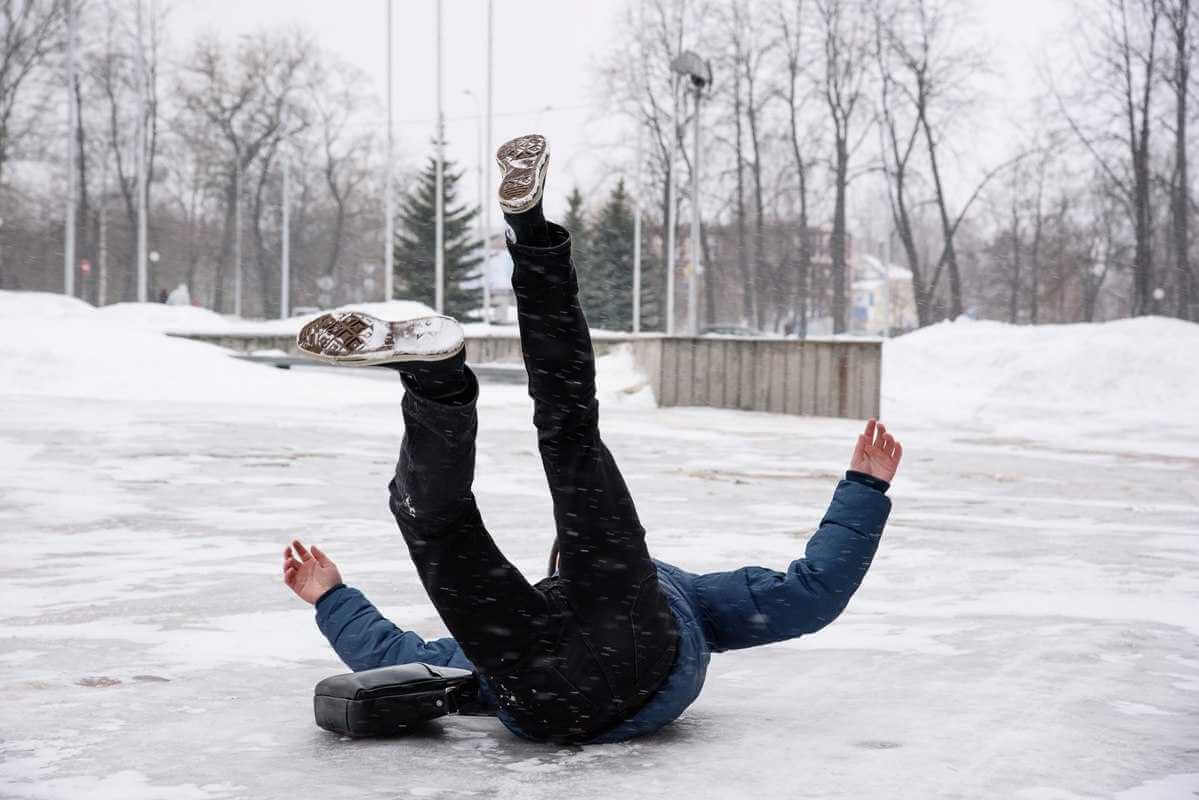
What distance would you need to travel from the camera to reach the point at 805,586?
328 centimetres

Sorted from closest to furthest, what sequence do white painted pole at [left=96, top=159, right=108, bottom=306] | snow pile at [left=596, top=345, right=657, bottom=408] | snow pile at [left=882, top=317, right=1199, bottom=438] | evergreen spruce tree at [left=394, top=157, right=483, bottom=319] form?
1. snow pile at [left=596, top=345, right=657, bottom=408]
2. snow pile at [left=882, top=317, right=1199, bottom=438]
3. evergreen spruce tree at [left=394, top=157, right=483, bottom=319]
4. white painted pole at [left=96, top=159, right=108, bottom=306]

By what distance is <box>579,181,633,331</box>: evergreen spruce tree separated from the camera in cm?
5459

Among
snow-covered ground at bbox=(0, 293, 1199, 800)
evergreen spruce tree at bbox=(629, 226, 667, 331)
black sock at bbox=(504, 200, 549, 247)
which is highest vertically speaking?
evergreen spruce tree at bbox=(629, 226, 667, 331)

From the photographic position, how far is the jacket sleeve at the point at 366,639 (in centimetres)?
348

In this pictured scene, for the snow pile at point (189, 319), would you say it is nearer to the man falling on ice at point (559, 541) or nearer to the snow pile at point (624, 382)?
the snow pile at point (624, 382)

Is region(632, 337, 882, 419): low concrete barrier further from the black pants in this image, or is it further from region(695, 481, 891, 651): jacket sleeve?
the black pants

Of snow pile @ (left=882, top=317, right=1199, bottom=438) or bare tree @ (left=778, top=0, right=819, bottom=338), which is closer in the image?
snow pile @ (left=882, top=317, right=1199, bottom=438)

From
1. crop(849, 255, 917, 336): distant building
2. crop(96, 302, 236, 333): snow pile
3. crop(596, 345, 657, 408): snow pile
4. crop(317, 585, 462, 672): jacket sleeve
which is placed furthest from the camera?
crop(849, 255, 917, 336): distant building

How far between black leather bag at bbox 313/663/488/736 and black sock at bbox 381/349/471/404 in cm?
77

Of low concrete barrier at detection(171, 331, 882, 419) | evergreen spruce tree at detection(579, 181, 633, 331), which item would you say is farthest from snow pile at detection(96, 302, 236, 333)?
evergreen spruce tree at detection(579, 181, 633, 331)

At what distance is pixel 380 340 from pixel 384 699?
0.93 meters

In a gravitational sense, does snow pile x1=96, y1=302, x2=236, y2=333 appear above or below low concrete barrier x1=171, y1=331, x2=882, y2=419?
above

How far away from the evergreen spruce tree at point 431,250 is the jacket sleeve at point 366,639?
47011mm

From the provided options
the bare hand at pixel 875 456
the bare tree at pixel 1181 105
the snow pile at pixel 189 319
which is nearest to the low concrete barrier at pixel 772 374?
the snow pile at pixel 189 319
